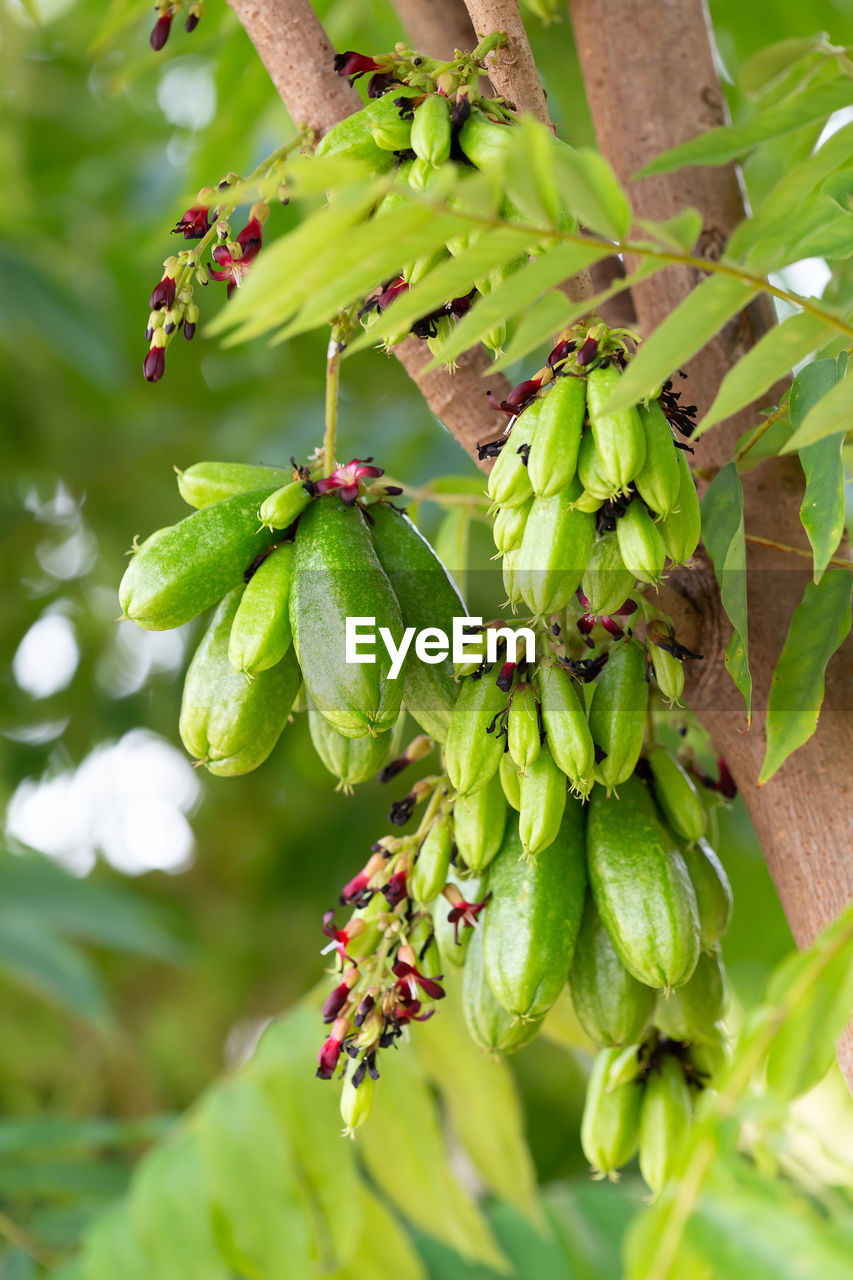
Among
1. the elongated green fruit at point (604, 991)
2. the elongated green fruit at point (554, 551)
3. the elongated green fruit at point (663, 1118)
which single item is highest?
the elongated green fruit at point (554, 551)

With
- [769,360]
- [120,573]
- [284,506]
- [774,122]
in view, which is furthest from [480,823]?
[120,573]

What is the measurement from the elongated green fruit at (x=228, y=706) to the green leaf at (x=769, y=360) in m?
0.34

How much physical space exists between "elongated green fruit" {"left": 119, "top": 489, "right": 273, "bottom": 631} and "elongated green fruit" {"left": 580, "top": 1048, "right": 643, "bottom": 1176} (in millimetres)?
441

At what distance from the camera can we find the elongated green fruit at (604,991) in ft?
2.61

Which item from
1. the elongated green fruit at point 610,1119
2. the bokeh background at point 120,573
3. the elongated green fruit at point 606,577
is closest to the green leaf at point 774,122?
the elongated green fruit at point 606,577

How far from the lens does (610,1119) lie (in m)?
0.87

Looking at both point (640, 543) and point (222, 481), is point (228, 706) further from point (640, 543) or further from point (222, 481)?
point (640, 543)

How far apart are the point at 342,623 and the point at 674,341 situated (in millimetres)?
266

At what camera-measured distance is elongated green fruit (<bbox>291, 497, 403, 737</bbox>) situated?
0.73m

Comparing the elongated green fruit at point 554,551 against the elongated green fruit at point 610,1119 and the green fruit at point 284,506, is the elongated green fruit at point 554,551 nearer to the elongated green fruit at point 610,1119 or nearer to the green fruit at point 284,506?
the green fruit at point 284,506

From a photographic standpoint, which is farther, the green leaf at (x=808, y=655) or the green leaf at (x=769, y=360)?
the green leaf at (x=808, y=655)

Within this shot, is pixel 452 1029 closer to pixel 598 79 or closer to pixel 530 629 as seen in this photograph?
pixel 530 629

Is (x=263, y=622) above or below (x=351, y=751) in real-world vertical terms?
above

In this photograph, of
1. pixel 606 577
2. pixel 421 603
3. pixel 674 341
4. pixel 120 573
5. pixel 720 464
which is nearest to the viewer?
pixel 674 341
